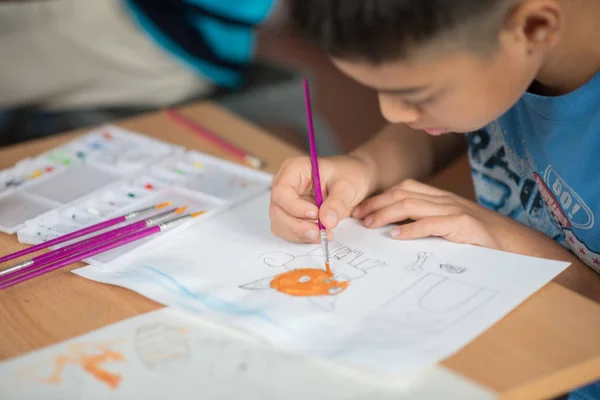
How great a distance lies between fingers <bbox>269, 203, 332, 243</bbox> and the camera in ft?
2.56

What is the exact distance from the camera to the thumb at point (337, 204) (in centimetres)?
77

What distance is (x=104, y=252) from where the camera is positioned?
0.80 m

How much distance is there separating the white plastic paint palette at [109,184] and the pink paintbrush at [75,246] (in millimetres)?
18

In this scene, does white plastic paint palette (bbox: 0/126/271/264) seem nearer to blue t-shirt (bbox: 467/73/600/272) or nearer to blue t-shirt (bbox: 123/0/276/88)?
blue t-shirt (bbox: 467/73/600/272)

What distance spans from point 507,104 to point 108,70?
45.2 inches

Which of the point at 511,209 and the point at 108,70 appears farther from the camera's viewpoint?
the point at 108,70

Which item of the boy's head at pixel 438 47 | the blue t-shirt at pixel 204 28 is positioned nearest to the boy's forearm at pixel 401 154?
the boy's head at pixel 438 47

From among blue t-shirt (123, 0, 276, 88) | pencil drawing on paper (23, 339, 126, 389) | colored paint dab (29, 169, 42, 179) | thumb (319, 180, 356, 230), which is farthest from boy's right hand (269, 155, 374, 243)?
blue t-shirt (123, 0, 276, 88)

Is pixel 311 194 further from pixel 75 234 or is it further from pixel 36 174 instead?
pixel 36 174

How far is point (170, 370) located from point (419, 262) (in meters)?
0.28

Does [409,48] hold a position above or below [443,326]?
above

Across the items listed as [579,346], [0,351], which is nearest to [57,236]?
[0,351]

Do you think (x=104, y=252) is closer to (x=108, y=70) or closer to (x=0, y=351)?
(x=0, y=351)

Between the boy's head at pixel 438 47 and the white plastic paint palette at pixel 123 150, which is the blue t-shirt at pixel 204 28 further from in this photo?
the boy's head at pixel 438 47
